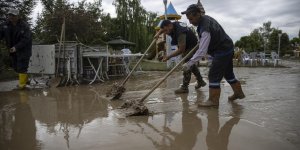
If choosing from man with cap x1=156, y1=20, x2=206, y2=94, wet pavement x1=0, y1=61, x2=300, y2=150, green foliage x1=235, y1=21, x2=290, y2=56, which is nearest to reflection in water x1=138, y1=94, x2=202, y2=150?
wet pavement x1=0, y1=61, x2=300, y2=150

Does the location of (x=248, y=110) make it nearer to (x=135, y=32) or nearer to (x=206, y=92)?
(x=206, y=92)

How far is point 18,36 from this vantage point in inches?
301

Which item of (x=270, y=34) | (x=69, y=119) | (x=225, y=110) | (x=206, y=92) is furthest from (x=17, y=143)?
(x=270, y=34)

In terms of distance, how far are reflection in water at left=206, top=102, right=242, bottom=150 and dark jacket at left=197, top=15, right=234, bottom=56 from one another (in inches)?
36.9

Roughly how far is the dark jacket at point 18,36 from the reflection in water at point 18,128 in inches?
93.1

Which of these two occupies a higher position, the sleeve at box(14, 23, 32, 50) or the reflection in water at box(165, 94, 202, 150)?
the sleeve at box(14, 23, 32, 50)

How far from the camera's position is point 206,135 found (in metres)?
3.54

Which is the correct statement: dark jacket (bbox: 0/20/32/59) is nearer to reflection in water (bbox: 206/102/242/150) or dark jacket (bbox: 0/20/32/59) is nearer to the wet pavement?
the wet pavement

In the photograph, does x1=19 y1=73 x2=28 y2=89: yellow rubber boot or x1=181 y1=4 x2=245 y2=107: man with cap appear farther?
x1=19 y1=73 x2=28 y2=89: yellow rubber boot

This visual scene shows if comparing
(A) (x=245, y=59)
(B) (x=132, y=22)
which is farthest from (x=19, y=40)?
(B) (x=132, y=22)

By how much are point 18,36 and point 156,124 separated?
5069mm

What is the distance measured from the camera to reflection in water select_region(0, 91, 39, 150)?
3303 mm

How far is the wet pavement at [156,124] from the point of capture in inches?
128

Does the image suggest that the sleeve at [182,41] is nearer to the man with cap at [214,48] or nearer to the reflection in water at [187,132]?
the man with cap at [214,48]
